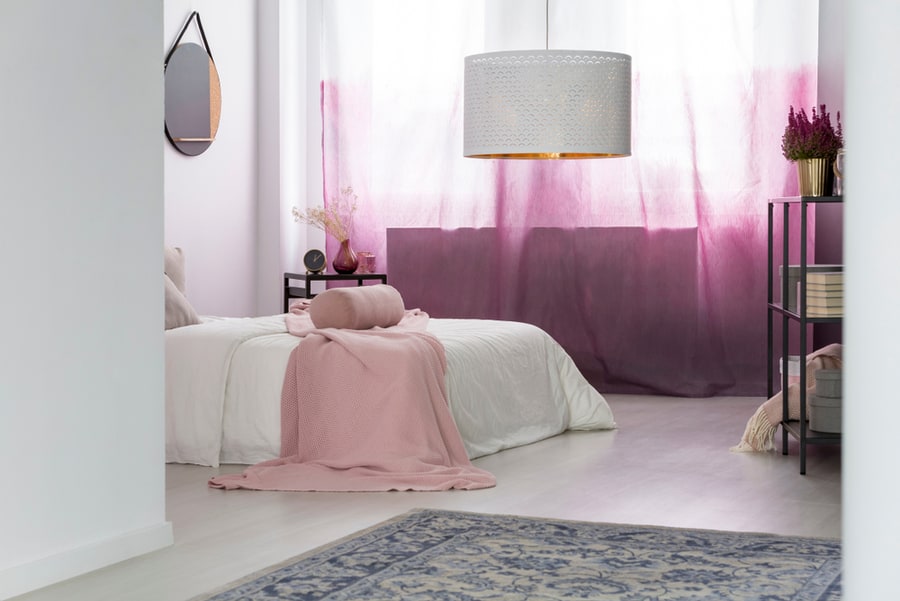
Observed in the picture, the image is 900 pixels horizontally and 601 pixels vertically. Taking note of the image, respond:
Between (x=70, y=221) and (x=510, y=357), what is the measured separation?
2.52 metres

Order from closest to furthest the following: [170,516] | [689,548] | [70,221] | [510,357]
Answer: [70,221] < [689,548] < [170,516] < [510,357]

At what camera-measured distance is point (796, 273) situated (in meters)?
5.11

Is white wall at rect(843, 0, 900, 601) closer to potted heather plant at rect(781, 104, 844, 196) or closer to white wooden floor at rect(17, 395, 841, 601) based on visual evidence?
white wooden floor at rect(17, 395, 841, 601)

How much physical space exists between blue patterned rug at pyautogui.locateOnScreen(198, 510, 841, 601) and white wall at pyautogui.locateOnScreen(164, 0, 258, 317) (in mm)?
3640

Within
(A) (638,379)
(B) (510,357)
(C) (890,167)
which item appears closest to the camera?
(C) (890,167)

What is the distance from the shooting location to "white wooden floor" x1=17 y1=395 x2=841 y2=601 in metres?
3.26

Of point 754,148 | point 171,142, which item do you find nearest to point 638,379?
point 754,148

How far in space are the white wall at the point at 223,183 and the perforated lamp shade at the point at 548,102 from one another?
2477mm

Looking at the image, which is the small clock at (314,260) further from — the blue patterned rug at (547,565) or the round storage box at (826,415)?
the blue patterned rug at (547,565)

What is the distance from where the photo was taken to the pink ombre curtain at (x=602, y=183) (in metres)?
7.12

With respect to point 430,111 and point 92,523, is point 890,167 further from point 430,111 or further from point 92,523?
point 430,111

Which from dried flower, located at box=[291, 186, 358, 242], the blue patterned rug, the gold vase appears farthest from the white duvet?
dried flower, located at box=[291, 186, 358, 242]

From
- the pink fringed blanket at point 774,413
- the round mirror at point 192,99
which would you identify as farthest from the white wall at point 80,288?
the round mirror at point 192,99

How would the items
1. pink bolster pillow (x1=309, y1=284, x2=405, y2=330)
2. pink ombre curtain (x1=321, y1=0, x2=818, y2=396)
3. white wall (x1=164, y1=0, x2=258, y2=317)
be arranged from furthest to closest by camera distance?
pink ombre curtain (x1=321, y1=0, x2=818, y2=396) < white wall (x1=164, y1=0, x2=258, y2=317) < pink bolster pillow (x1=309, y1=284, x2=405, y2=330)
